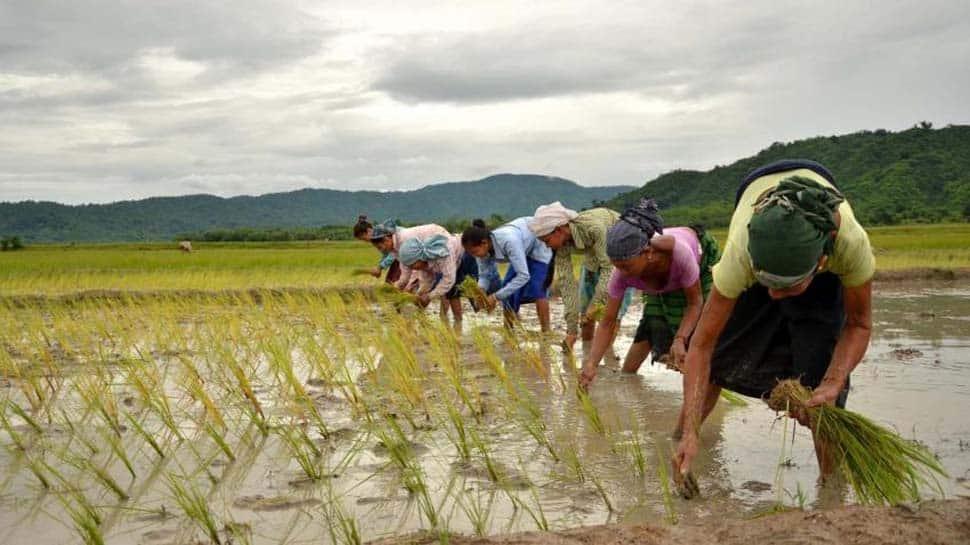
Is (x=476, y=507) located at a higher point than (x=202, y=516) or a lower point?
lower

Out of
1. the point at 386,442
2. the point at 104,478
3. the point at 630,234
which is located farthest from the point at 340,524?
the point at 630,234

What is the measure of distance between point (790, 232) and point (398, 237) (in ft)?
17.3

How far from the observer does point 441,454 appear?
3.55 metres

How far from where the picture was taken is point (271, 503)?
9.69ft

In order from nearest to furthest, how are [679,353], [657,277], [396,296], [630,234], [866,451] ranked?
1. [866,451]
2. [630,234]
3. [679,353]
4. [657,277]
5. [396,296]

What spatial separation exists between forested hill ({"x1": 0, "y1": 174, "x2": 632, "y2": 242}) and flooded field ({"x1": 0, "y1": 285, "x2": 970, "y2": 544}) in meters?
40.4

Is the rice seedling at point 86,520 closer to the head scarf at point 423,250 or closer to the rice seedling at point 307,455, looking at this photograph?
the rice seedling at point 307,455

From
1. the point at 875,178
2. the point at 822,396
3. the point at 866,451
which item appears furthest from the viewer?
the point at 875,178

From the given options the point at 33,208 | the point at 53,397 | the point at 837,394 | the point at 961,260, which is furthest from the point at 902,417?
the point at 33,208

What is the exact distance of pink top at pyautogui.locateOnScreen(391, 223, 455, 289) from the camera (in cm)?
732

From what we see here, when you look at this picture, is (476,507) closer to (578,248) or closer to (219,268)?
(578,248)

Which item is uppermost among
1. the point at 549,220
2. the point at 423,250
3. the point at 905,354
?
the point at 549,220

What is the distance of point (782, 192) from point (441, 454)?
5.91 feet

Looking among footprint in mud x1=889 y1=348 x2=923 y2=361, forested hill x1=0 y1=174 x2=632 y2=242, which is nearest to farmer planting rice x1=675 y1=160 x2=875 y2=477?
footprint in mud x1=889 y1=348 x2=923 y2=361
